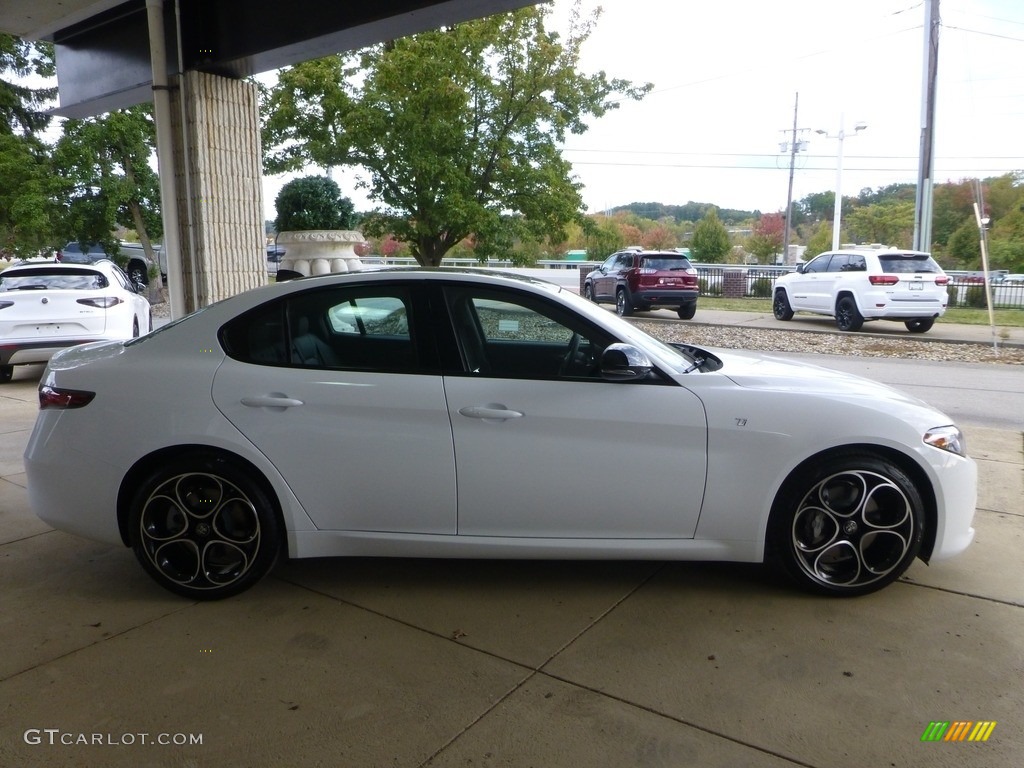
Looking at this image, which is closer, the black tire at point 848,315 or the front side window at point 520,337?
the front side window at point 520,337

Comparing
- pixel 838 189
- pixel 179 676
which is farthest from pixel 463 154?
pixel 838 189

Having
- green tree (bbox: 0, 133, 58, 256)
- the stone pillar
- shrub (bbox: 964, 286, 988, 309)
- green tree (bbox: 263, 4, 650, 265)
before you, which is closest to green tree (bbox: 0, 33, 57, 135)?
green tree (bbox: 0, 133, 58, 256)

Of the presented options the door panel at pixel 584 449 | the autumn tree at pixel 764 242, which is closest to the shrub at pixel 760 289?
the autumn tree at pixel 764 242

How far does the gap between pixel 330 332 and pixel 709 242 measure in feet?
123

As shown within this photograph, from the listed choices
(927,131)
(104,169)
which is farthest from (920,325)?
(104,169)

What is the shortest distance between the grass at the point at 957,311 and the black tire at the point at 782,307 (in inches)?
94.8

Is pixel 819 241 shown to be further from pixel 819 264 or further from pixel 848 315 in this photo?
pixel 848 315

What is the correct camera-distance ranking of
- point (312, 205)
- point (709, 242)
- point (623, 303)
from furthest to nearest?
point (709, 242)
point (623, 303)
point (312, 205)

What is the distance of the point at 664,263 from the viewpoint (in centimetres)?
1917

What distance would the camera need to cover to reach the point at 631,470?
11.8 feet

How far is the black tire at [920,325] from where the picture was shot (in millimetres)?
16658

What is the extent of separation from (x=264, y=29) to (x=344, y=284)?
495 centimetres

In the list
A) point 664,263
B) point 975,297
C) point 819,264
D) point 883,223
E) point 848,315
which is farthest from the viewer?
point 883,223

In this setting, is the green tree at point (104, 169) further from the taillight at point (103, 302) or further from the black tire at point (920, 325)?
the black tire at point (920, 325)
